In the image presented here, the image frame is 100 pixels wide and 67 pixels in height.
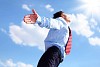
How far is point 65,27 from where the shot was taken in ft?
27.7

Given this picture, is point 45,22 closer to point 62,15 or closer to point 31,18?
point 31,18

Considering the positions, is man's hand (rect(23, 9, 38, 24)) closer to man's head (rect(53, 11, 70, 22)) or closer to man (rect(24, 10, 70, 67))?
man (rect(24, 10, 70, 67))

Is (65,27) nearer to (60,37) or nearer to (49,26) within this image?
(60,37)

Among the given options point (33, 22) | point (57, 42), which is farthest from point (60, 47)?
point (33, 22)

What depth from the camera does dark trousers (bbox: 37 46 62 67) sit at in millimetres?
7920

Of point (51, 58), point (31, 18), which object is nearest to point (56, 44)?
point (51, 58)

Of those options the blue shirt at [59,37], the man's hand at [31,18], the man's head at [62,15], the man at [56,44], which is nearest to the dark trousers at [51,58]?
the man at [56,44]

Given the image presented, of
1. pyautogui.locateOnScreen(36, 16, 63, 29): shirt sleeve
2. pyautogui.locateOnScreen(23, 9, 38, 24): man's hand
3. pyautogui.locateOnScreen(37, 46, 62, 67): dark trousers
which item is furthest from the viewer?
pyautogui.locateOnScreen(37, 46, 62, 67): dark trousers

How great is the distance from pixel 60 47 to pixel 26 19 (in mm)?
1801

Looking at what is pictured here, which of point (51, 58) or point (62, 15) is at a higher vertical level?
point (62, 15)

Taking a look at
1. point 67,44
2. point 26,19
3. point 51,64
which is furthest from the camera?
point 67,44

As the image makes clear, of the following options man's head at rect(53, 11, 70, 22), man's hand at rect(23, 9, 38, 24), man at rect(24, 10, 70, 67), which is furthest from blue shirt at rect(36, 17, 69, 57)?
man's hand at rect(23, 9, 38, 24)

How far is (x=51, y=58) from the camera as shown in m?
7.99

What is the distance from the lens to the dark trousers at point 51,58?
7.92 metres
